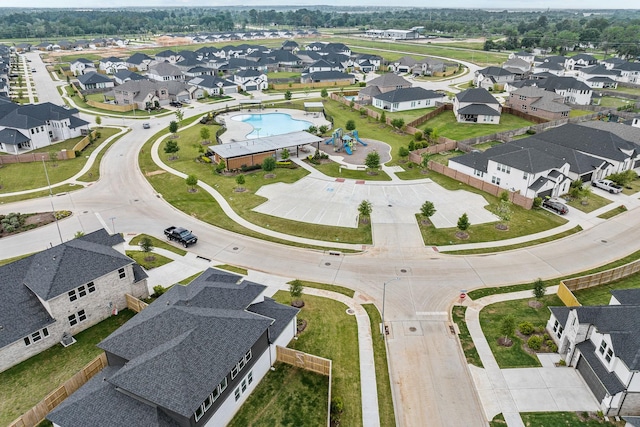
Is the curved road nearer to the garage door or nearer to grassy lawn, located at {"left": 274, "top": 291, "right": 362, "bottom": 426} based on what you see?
grassy lawn, located at {"left": 274, "top": 291, "right": 362, "bottom": 426}

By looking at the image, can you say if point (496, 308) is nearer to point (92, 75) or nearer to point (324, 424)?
point (324, 424)

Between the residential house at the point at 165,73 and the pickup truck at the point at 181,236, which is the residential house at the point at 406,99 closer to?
the residential house at the point at 165,73

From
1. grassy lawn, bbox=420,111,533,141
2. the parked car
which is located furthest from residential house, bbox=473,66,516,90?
the parked car

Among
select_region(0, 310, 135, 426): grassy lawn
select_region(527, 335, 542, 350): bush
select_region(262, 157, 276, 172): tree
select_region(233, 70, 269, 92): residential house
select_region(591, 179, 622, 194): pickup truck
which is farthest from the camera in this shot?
select_region(233, 70, 269, 92): residential house

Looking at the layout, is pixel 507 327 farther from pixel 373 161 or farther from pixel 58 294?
pixel 373 161

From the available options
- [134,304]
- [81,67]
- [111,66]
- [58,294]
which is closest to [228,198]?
[134,304]

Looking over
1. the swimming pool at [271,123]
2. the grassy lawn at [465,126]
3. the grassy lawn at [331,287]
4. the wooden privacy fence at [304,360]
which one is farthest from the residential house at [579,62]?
the wooden privacy fence at [304,360]
